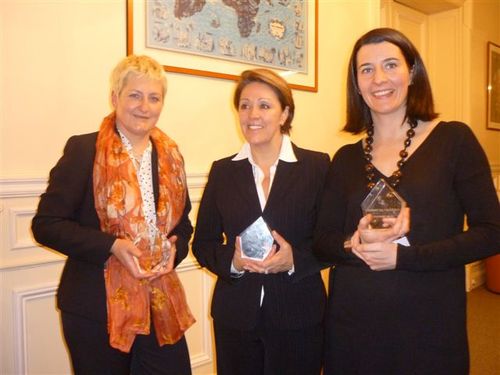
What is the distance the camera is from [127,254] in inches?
65.6

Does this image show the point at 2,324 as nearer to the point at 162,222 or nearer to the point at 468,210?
the point at 162,222

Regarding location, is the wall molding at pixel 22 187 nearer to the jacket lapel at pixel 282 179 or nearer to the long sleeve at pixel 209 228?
the long sleeve at pixel 209 228

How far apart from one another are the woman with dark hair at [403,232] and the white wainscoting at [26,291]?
60.0 inches

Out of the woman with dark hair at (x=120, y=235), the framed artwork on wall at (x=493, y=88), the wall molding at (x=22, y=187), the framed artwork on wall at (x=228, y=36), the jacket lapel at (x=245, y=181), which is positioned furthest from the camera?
the framed artwork on wall at (x=493, y=88)

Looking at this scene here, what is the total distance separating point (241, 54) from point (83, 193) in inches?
73.2

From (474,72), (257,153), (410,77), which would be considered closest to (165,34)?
(257,153)

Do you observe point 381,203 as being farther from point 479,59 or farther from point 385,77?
point 479,59

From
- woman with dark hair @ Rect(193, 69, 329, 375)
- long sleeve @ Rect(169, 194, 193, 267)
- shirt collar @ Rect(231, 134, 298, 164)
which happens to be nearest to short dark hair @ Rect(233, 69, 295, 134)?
woman with dark hair @ Rect(193, 69, 329, 375)

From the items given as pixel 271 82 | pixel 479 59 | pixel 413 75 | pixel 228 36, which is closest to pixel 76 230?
pixel 271 82

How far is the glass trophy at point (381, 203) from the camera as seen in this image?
1356 millimetres

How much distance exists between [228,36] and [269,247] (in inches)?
74.7

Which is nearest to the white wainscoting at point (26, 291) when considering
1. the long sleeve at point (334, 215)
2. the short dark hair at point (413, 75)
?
the long sleeve at point (334, 215)

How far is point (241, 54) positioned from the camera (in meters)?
3.19

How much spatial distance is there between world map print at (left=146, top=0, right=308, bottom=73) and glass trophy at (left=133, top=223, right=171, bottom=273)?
4.52 feet
